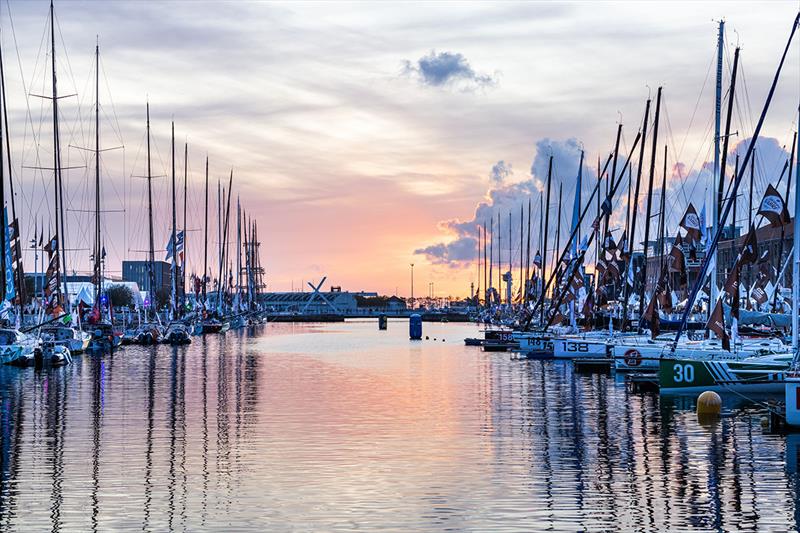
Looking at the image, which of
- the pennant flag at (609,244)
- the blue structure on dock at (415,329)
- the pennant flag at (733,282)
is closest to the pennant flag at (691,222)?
the pennant flag at (733,282)

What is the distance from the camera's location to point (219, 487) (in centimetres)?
3011

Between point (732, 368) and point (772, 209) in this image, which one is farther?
point (732, 368)

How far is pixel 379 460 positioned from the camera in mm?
34938

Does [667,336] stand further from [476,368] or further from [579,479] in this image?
[579,479]

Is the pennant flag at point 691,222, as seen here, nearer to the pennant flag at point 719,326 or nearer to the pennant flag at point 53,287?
the pennant flag at point 719,326

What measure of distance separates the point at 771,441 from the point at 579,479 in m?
9.71

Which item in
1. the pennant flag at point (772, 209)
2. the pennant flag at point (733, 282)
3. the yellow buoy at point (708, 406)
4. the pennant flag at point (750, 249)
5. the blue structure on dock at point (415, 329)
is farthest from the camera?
the blue structure on dock at point (415, 329)

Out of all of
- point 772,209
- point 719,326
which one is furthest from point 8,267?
point 772,209

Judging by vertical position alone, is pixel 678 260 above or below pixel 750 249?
below

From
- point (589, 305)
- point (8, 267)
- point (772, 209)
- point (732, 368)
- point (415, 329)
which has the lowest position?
point (732, 368)

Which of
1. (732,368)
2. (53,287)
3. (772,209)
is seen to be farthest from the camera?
(53,287)

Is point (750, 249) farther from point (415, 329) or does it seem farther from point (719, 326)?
point (415, 329)

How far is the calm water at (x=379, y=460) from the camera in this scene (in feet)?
86.8

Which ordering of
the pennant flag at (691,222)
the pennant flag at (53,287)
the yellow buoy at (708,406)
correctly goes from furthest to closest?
the pennant flag at (53,287), the pennant flag at (691,222), the yellow buoy at (708,406)
